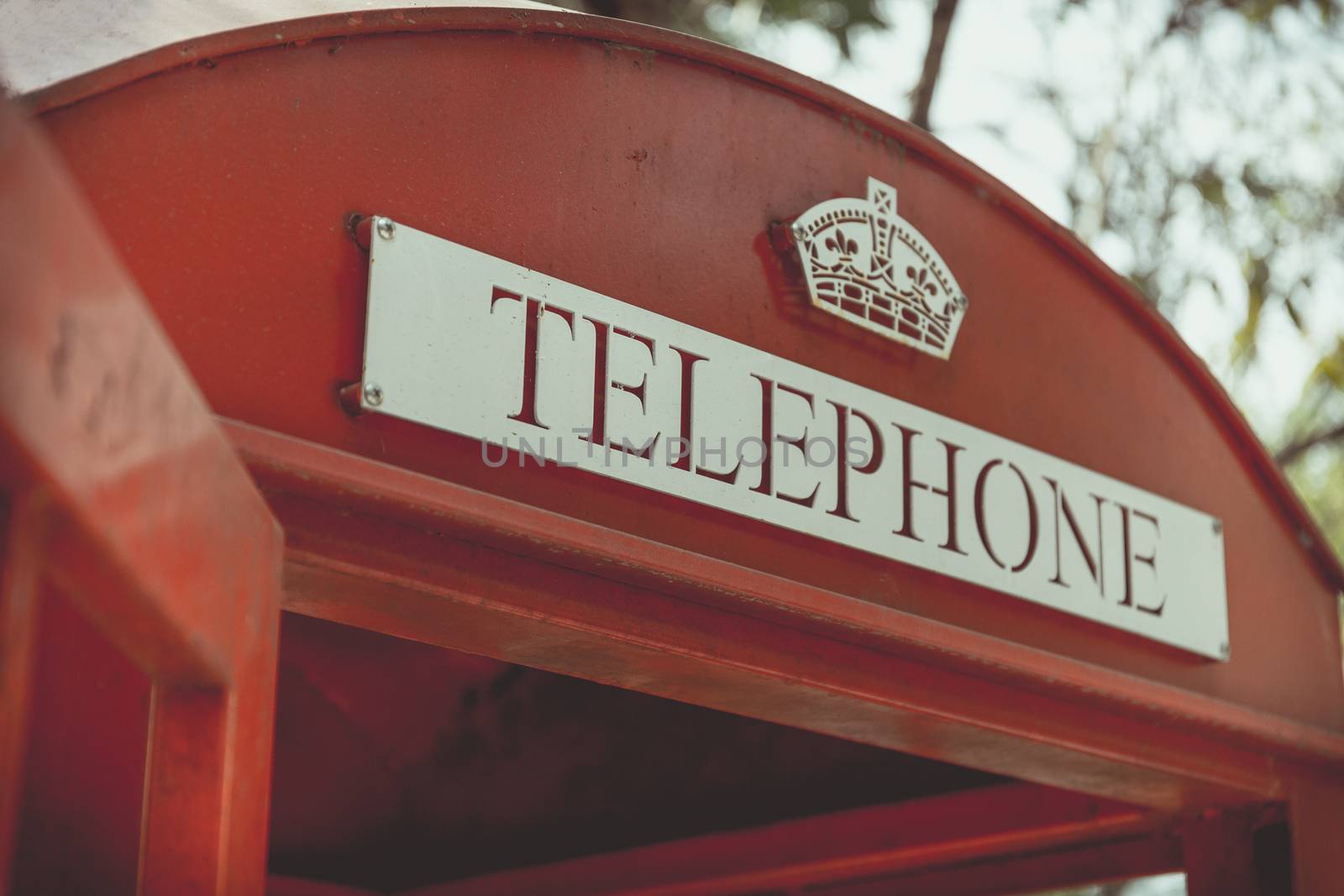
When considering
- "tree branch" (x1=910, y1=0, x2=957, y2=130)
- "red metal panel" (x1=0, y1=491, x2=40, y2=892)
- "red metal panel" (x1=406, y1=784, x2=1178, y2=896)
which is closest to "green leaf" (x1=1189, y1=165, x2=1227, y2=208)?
"tree branch" (x1=910, y1=0, x2=957, y2=130)

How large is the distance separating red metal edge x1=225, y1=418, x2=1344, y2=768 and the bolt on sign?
80 millimetres

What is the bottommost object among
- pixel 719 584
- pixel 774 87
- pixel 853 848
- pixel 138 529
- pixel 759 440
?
pixel 138 529

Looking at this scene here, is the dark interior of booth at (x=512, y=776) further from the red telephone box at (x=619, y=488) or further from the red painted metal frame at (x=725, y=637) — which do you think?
the red painted metal frame at (x=725, y=637)

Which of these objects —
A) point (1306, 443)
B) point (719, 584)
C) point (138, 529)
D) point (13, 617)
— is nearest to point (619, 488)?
point (719, 584)

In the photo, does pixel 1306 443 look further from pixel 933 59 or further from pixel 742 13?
pixel 742 13

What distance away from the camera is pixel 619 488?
210 centimetres

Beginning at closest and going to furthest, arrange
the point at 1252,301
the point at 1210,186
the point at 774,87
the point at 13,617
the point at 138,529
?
the point at 13,617, the point at 138,529, the point at 774,87, the point at 1252,301, the point at 1210,186

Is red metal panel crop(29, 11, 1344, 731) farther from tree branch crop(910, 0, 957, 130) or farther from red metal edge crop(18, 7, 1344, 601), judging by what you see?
tree branch crop(910, 0, 957, 130)

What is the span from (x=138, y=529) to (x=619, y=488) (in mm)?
1005

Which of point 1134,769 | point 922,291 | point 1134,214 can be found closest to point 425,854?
point 1134,769

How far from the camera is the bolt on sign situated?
6.39 ft

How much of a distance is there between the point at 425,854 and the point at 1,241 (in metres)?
3.26

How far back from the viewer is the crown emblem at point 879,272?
8.02 ft

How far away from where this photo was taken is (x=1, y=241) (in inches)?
34.9
